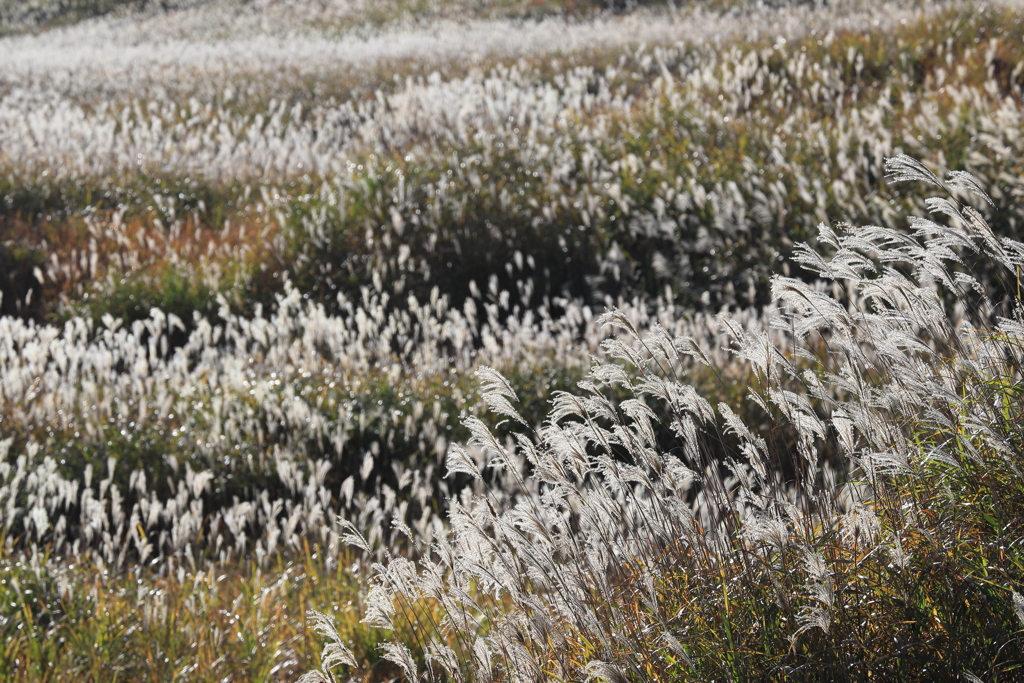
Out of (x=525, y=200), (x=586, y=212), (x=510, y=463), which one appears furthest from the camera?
(x=525, y=200)

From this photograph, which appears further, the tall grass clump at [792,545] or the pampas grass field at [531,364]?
the pampas grass field at [531,364]

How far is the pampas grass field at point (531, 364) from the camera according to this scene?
1955mm

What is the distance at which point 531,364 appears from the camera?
15.3 feet

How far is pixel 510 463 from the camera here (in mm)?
1797

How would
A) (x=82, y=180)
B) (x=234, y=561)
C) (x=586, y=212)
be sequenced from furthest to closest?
(x=82, y=180)
(x=586, y=212)
(x=234, y=561)

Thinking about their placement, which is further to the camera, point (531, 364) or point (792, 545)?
point (531, 364)

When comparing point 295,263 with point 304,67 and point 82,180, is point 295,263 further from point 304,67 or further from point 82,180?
point 304,67

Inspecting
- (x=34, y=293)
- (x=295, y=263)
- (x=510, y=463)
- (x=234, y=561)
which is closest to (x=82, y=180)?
(x=34, y=293)

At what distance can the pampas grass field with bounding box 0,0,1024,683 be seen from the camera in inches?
77.0

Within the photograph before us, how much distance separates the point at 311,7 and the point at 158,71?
1325 centimetres

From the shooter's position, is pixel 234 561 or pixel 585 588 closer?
pixel 585 588

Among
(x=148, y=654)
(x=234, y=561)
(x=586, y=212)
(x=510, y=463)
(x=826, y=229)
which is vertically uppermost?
(x=826, y=229)

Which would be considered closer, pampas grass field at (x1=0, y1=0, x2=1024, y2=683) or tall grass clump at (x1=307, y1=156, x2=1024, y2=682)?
tall grass clump at (x1=307, y1=156, x2=1024, y2=682)

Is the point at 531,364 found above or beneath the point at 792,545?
beneath
